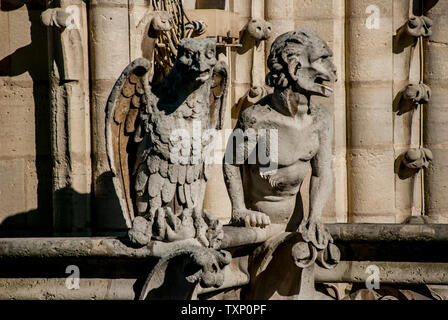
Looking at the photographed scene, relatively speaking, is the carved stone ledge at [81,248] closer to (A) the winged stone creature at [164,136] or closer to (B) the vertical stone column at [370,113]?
(A) the winged stone creature at [164,136]

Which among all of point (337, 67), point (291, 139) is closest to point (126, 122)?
point (291, 139)

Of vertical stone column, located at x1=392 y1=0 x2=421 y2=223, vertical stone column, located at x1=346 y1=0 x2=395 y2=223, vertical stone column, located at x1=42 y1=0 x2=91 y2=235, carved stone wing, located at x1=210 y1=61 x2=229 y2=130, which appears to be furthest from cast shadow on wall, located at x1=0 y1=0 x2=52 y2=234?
vertical stone column, located at x1=392 y1=0 x2=421 y2=223

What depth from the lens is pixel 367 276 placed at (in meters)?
9.78

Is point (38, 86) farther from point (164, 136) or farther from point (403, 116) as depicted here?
point (403, 116)

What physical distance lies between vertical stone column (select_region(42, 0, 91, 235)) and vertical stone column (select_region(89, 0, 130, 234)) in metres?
0.05

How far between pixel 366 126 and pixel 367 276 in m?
2.59

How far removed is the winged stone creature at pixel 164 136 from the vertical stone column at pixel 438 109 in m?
3.93

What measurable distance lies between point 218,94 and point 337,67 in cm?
300

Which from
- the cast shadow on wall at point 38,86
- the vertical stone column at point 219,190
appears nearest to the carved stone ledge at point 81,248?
the cast shadow on wall at point 38,86

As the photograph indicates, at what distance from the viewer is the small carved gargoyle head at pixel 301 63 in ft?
30.7

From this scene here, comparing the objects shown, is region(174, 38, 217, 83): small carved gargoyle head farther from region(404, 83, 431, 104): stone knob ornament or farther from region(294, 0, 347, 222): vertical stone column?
region(404, 83, 431, 104): stone knob ornament

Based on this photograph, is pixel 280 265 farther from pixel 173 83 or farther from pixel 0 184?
pixel 0 184

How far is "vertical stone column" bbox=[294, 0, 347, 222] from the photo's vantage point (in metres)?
12.1

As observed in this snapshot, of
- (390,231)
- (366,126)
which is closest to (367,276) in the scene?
(390,231)
